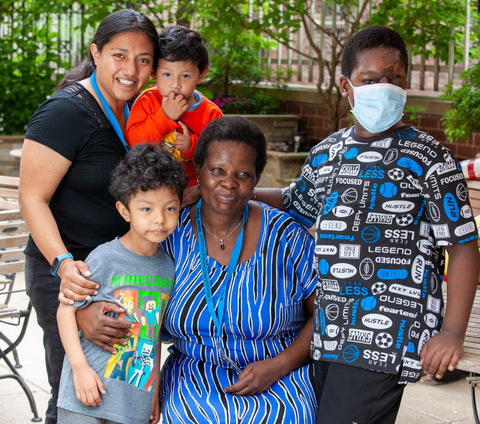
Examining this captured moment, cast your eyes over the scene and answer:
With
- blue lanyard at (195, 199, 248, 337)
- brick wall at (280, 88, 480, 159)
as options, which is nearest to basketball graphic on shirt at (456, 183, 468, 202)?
blue lanyard at (195, 199, 248, 337)

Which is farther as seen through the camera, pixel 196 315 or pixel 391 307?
pixel 196 315

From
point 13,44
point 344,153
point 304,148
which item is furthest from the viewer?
point 13,44

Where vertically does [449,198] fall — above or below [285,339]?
above

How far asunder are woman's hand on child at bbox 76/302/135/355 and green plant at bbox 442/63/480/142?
145 inches

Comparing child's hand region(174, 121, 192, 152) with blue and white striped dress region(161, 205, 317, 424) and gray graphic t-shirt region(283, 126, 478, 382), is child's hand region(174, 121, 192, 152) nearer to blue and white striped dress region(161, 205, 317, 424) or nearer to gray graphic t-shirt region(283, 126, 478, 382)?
blue and white striped dress region(161, 205, 317, 424)

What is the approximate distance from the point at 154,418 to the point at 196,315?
45cm

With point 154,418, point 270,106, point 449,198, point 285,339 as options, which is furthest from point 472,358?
point 270,106

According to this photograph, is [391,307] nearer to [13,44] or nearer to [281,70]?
[281,70]

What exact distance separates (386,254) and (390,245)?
35 millimetres

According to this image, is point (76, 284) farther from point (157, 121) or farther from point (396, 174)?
point (396, 174)

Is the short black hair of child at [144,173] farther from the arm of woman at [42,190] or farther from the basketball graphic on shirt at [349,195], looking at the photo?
the basketball graphic on shirt at [349,195]

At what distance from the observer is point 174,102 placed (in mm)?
3078

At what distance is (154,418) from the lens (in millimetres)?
2820

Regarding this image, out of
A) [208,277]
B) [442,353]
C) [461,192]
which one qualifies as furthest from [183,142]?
[442,353]
